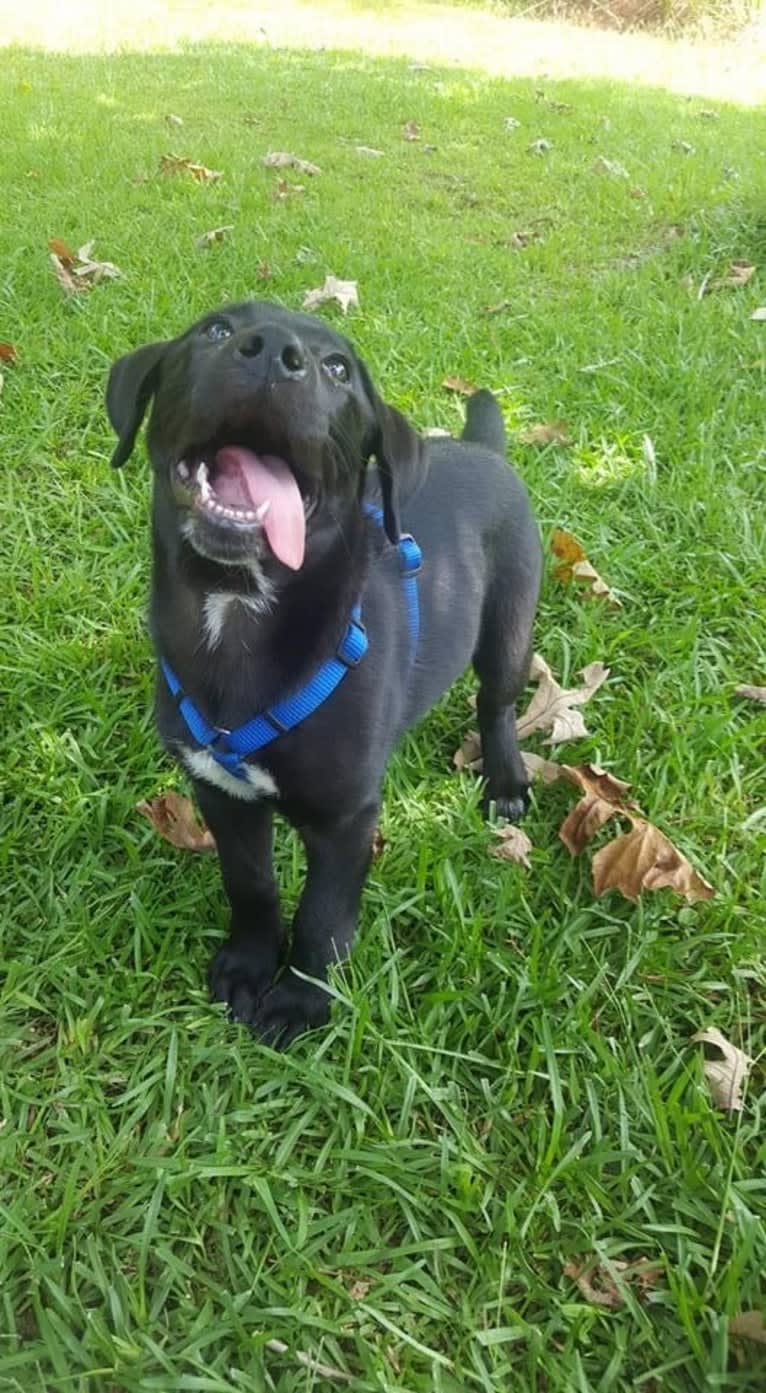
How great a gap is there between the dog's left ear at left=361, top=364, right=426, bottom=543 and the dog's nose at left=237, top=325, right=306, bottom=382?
0.92 ft

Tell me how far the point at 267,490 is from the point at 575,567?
162 centimetres

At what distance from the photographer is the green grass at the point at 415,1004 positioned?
4.86 feet

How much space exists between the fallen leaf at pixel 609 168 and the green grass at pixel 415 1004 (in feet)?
10.4

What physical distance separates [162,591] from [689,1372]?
58.0 inches

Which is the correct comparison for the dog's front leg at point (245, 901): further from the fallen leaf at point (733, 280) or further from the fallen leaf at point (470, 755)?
the fallen leaf at point (733, 280)

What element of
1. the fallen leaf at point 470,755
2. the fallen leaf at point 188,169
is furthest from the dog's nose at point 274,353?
the fallen leaf at point 188,169

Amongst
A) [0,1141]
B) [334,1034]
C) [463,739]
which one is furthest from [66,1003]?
[463,739]

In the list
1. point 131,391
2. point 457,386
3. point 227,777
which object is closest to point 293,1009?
point 227,777

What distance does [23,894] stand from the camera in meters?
2.11

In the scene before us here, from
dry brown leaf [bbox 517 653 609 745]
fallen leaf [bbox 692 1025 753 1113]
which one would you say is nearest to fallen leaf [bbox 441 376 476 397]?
dry brown leaf [bbox 517 653 609 745]

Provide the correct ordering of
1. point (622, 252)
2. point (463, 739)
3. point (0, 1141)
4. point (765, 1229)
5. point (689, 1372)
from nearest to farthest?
point (689, 1372)
point (765, 1229)
point (0, 1141)
point (463, 739)
point (622, 252)

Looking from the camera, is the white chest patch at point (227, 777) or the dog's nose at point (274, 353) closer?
the dog's nose at point (274, 353)

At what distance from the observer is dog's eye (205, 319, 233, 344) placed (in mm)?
1699

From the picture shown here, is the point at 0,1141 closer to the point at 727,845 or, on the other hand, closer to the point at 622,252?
the point at 727,845
